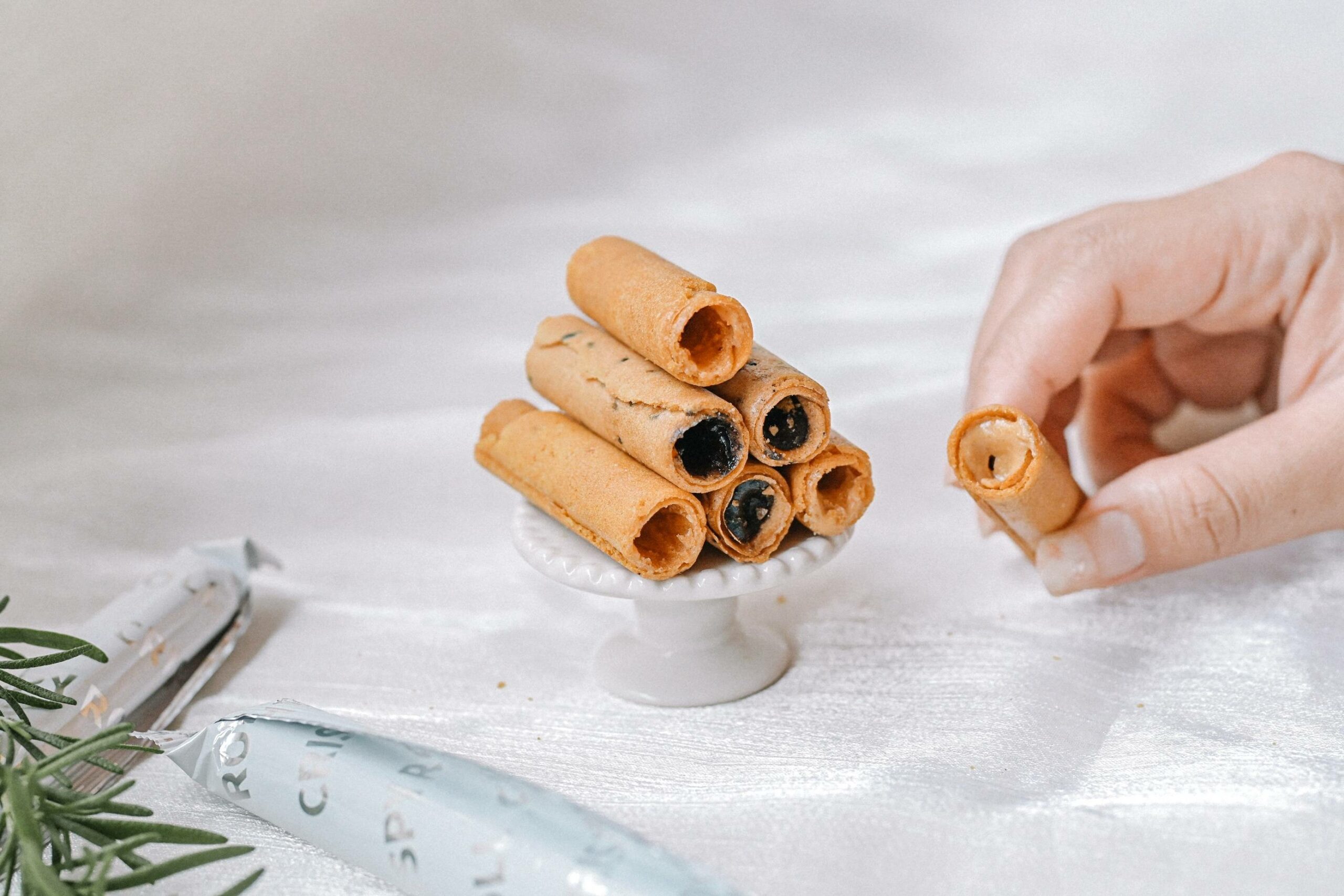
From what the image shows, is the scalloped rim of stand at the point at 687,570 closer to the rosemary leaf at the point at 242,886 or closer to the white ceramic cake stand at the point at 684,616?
the white ceramic cake stand at the point at 684,616

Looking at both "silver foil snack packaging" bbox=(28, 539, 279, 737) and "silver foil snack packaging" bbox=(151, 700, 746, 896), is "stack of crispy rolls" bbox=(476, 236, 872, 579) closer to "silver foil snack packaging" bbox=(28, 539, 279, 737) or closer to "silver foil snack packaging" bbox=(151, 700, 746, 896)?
"silver foil snack packaging" bbox=(151, 700, 746, 896)

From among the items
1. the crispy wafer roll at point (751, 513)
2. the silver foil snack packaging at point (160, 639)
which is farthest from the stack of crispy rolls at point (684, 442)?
the silver foil snack packaging at point (160, 639)

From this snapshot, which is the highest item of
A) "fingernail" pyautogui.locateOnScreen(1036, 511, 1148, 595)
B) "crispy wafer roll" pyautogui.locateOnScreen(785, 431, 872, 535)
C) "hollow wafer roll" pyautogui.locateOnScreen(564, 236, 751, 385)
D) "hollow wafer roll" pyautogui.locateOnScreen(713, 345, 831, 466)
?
"hollow wafer roll" pyautogui.locateOnScreen(564, 236, 751, 385)

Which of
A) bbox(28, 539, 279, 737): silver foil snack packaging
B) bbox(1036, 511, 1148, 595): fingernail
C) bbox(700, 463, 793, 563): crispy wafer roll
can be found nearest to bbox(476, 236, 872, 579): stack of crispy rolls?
bbox(700, 463, 793, 563): crispy wafer roll

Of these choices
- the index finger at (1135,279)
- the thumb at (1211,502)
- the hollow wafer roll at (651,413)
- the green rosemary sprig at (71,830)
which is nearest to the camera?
the green rosemary sprig at (71,830)

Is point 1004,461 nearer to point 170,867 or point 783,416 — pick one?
point 783,416

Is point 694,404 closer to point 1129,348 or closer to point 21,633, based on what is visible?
point 21,633
